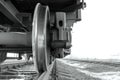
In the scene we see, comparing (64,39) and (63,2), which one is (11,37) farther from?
(63,2)

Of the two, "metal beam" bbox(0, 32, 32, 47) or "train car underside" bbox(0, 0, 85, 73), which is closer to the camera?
"train car underside" bbox(0, 0, 85, 73)

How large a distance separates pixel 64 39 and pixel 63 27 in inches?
4.0

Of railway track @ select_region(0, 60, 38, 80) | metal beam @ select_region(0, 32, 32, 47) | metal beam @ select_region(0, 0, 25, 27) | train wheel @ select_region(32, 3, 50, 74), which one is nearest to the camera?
train wheel @ select_region(32, 3, 50, 74)

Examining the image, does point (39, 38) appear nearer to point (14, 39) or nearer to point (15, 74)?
point (14, 39)

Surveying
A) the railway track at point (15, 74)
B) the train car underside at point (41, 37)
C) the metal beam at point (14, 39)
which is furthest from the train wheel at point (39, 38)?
the railway track at point (15, 74)

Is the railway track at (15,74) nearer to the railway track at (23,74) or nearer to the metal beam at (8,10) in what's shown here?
the railway track at (23,74)

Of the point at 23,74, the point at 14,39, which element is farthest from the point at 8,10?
the point at 23,74

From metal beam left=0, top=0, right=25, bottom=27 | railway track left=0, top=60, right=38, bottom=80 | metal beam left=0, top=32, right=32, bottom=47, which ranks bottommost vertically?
railway track left=0, top=60, right=38, bottom=80

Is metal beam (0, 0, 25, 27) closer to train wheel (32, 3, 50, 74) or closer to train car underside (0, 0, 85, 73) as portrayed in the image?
train car underside (0, 0, 85, 73)

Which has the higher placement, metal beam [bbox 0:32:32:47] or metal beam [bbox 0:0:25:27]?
metal beam [bbox 0:0:25:27]

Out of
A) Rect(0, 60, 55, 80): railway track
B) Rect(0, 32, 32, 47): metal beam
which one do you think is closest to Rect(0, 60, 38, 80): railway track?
Rect(0, 60, 55, 80): railway track

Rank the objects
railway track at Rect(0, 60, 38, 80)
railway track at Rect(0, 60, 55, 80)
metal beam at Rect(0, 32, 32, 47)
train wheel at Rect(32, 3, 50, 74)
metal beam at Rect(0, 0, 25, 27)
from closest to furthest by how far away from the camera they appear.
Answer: train wheel at Rect(32, 3, 50, 74)
metal beam at Rect(0, 32, 32, 47)
metal beam at Rect(0, 0, 25, 27)
railway track at Rect(0, 60, 55, 80)
railway track at Rect(0, 60, 38, 80)

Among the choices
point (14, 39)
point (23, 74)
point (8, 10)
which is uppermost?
point (8, 10)

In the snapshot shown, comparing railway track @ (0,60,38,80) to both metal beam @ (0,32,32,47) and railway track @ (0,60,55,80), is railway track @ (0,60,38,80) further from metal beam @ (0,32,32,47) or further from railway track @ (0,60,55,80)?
metal beam @ (0,32,32,47)
